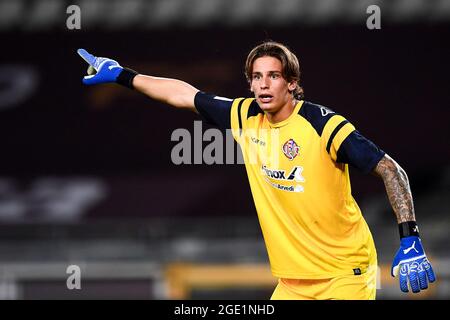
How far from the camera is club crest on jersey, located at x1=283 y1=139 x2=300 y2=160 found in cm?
662

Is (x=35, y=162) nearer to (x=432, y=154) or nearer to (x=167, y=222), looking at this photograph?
(x=167, y=222)

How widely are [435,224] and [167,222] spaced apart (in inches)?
137

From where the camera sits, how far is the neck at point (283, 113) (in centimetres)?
671

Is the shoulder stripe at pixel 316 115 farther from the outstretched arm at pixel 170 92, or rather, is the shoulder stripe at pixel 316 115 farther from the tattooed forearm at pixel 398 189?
the outstretched arm at pixel 170 92

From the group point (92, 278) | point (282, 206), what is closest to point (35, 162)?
point (92, 278)

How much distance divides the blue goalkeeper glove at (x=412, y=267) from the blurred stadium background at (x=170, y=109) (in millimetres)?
7724

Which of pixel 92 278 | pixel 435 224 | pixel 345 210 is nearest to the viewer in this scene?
pixel 345 210

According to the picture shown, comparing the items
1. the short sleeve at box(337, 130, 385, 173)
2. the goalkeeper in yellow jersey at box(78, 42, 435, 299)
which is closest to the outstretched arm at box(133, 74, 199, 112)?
the goalkeeper in yellow jersey at box(78, 42, 435, 299)

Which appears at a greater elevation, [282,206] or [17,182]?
[17,182]

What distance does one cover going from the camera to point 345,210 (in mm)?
6645

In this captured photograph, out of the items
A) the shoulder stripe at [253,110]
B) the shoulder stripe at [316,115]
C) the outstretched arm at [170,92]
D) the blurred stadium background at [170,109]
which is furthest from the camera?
the blurred stadium background at [170,109]

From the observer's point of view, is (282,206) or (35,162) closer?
(282,206)

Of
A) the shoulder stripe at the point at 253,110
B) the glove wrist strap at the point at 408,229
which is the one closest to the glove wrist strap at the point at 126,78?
the shoulder stripe at the point at 253,110

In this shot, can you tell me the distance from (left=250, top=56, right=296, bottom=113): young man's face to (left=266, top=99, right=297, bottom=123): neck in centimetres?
2
